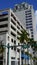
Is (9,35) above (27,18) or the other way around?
the other way around

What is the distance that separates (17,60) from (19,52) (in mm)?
5177

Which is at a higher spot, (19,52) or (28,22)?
(28,22)

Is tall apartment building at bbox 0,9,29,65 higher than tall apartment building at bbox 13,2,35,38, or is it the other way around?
tall apartment building at bbox 13,2,35,38

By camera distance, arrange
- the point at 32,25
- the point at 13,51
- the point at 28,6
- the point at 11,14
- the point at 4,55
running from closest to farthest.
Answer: the point at 4,55 < the point at 13,51 < the point at 11,14 < the point at 32,25 < the point at 28,6

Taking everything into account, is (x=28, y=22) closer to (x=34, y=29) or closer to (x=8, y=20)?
(x=34, y=29)

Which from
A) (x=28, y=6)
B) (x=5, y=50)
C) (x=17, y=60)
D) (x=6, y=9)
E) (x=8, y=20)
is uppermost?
(x=28, y=6)

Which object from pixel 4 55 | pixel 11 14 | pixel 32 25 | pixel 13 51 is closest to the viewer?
pixel 4 55

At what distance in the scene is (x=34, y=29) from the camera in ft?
532

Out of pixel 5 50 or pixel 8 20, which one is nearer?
pixel 5 50

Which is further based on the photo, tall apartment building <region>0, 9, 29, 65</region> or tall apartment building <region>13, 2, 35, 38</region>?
tall apartment building <region>13, 2, 35, 38</region>

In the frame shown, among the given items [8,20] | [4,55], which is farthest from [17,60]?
[8,20]

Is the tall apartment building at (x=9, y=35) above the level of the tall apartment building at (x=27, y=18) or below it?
below

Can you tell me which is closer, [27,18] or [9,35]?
[9,35]

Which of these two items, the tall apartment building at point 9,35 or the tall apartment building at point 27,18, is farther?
the tall apartment building at point 27,18
